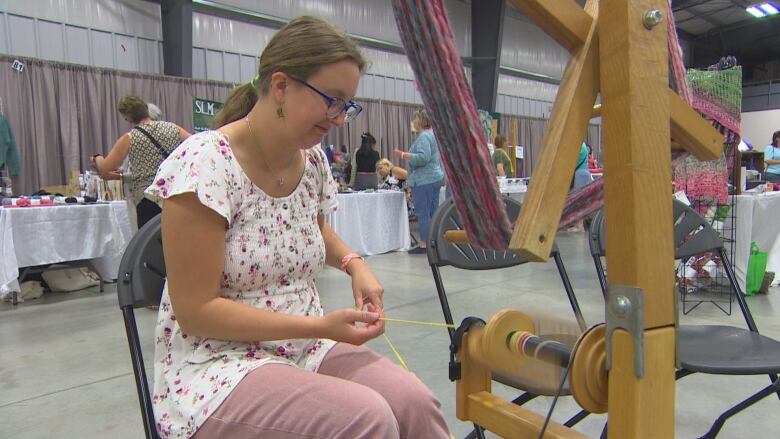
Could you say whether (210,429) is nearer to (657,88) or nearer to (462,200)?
(462,200)

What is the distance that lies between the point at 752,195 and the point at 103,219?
3.93 m

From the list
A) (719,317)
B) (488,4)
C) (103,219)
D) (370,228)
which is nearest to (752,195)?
(719,317)

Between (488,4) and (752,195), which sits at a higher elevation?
(488,4)

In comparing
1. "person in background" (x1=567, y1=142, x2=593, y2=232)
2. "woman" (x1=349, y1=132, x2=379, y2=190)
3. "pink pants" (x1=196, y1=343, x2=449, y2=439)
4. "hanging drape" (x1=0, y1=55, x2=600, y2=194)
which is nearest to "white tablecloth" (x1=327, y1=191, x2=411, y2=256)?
"woman" (x1=349, y1=132, x2=379, y2=190)

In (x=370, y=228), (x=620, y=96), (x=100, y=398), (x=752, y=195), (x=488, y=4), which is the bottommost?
(x=100, y=398)

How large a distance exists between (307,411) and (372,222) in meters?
3.95

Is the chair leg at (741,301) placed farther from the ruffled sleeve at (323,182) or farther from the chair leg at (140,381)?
the chair leg at (140,381)

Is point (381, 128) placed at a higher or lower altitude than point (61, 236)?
higher

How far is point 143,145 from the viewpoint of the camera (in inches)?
112

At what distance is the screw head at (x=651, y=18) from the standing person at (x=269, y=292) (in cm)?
46

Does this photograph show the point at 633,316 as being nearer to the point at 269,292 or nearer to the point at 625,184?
the point at 625,184

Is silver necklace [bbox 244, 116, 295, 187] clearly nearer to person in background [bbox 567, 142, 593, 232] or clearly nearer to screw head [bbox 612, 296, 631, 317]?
person in background [bbox 567, 142, 593, 232]

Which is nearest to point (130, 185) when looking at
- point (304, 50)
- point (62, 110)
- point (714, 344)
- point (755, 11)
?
point (304, 50)

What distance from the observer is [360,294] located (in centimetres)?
100
